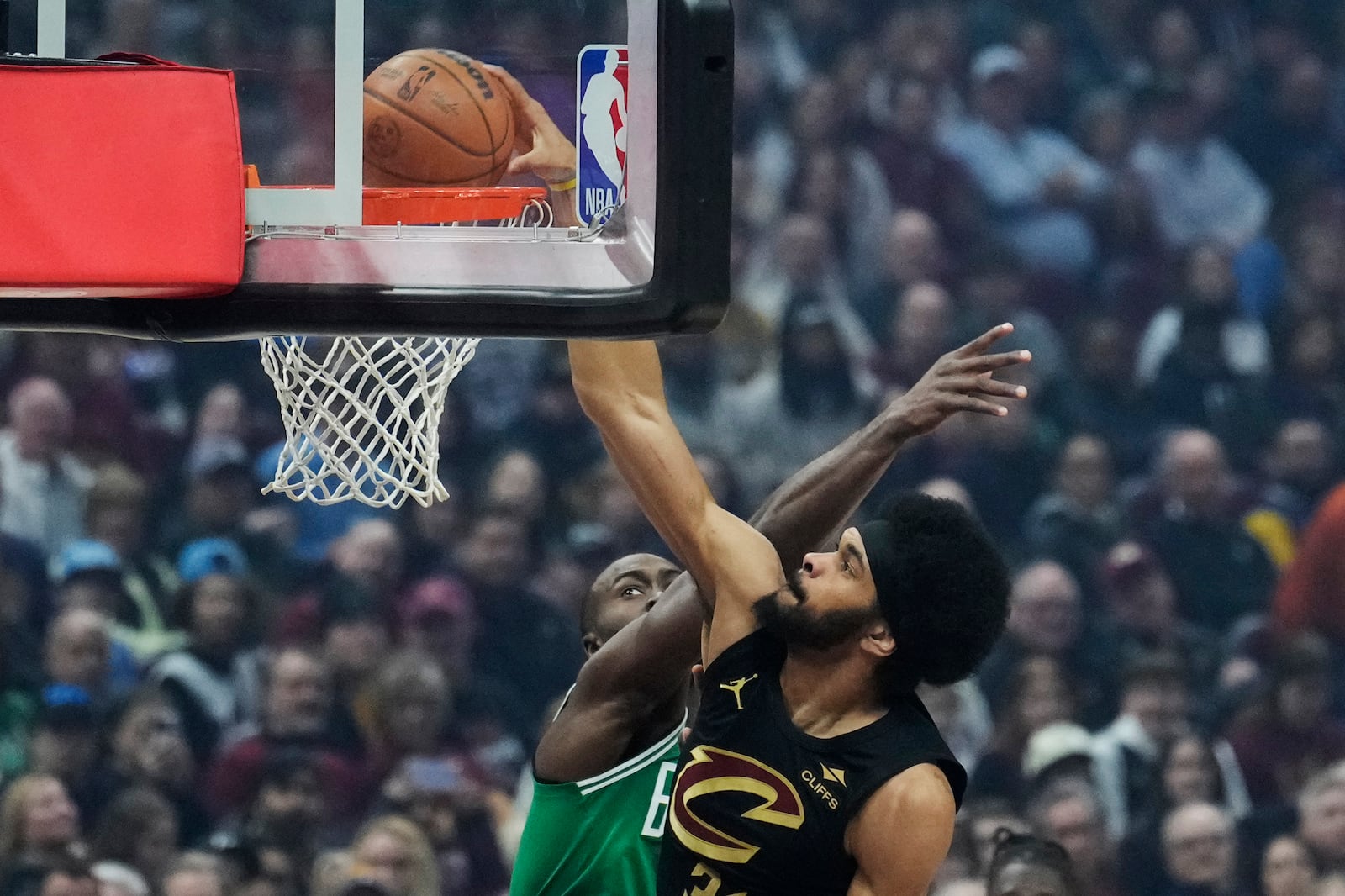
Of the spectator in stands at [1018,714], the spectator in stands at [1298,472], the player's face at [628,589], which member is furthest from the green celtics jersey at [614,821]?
the spectator in stands at [1298,472]

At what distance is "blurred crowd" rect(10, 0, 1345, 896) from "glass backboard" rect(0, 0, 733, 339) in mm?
2721

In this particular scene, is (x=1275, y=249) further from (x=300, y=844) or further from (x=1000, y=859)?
(x=300, y=844)

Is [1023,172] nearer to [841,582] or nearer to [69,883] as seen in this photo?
[69,883]

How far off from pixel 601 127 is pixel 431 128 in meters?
0.26

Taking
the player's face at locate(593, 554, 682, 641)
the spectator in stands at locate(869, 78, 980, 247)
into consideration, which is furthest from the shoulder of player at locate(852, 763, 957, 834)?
the spectator in stands at locate(869, 78, 980, 247)

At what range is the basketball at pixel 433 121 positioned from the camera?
2.59 m

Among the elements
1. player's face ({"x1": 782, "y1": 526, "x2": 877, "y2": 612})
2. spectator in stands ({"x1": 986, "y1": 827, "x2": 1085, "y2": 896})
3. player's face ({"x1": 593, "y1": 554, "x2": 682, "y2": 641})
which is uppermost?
player's face ({"x1": 782, "y1": 526, "x2": 877, "y2": 612})

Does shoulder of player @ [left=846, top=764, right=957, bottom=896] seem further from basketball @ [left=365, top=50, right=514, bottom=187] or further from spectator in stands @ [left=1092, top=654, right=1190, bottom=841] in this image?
spectator in stands @ [left=1092, top=654, right=1190, bottom=841]

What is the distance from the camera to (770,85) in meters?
7.12

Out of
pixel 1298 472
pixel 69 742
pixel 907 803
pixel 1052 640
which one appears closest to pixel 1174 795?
pixel 1052 640

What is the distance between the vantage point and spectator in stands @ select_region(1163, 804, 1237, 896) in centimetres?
534

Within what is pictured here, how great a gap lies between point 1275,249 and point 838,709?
15.7ft

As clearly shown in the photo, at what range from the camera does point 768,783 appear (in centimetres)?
272

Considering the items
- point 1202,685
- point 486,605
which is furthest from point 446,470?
point 1202,685
